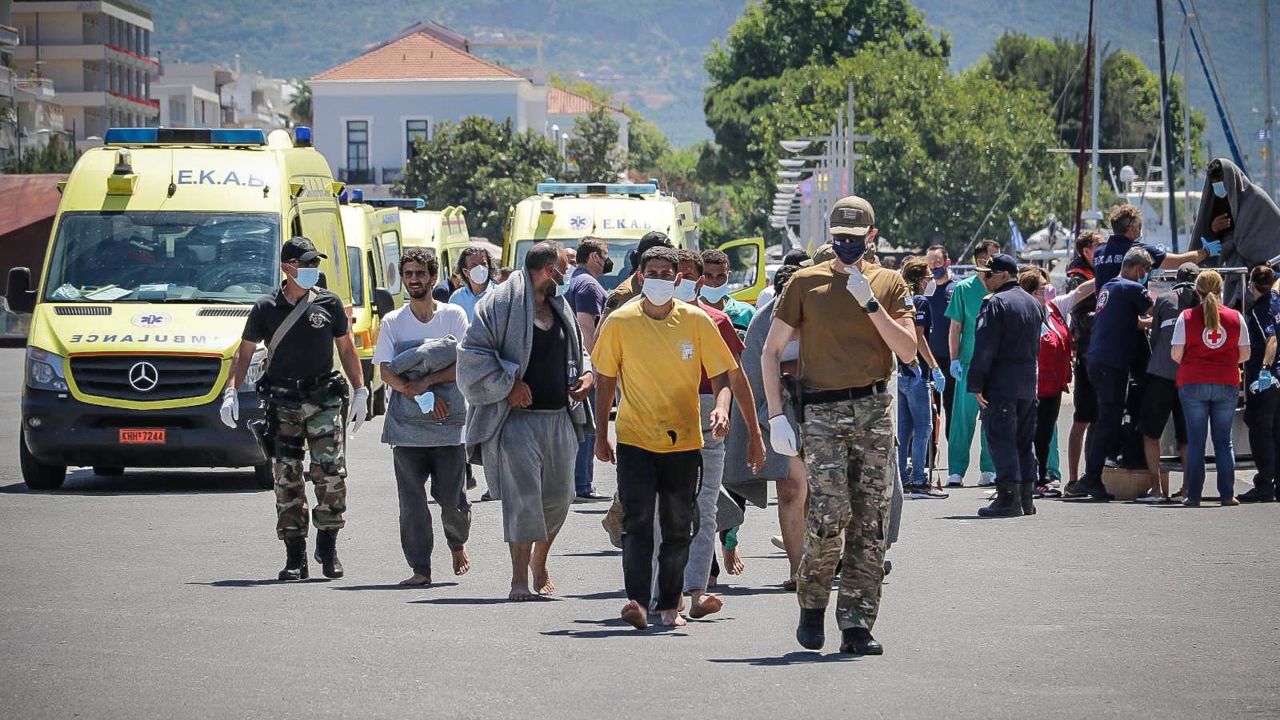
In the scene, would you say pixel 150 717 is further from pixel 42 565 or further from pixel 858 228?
pixel 42 565

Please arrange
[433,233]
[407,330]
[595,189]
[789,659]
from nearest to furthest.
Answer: [789,659], [407,330], [595,189], [433,233]

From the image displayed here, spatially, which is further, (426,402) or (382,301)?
(382,301)

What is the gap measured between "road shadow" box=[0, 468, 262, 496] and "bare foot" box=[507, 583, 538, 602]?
21.0 ft

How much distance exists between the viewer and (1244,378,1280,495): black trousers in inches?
608

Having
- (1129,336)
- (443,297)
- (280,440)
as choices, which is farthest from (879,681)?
(443,297)

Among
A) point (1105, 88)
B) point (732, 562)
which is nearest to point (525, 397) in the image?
point (732, 562)

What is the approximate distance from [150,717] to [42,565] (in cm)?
468

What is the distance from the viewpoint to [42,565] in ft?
38.3

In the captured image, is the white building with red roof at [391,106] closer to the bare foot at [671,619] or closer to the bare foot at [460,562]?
the bare foot at [460,562]

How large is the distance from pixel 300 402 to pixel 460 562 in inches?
52.9

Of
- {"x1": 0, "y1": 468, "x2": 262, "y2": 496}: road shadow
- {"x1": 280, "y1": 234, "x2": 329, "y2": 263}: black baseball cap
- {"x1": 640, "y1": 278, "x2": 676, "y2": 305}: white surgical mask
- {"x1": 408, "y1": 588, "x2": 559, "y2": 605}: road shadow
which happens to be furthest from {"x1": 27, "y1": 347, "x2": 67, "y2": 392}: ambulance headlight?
{"x1": 640, "y1": 278, "x2": 676, "y2": 305}: white surgical mask

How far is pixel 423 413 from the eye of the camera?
11148 millimetres

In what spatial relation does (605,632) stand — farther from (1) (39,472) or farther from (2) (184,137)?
(2) (184,137)

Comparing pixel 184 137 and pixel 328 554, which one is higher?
pixel 184 137
